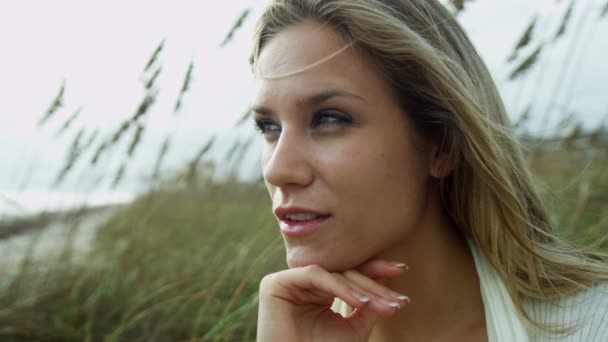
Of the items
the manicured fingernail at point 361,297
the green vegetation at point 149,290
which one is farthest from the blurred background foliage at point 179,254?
the manicured fingernail at point 361,297

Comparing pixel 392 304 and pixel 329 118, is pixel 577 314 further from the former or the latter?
pixel 329 118

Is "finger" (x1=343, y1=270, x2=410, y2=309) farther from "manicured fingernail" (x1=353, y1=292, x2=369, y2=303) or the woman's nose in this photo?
the woman's nose

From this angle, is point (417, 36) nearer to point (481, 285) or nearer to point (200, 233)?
point (481, 285)

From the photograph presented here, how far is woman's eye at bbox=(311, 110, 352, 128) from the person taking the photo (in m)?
1.90

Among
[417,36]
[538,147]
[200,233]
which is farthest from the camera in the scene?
[200,233]

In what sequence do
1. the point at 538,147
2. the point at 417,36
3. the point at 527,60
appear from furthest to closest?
the point at 538,147 → the point at 527,60 → the point at 417,36

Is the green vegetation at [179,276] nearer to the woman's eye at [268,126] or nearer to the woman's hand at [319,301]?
the woman's hand at [319,301]

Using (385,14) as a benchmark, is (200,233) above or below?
below

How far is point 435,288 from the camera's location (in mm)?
2141

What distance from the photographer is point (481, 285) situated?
2.08 m

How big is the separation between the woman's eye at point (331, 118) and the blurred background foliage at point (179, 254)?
76cm

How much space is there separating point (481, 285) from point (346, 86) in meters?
0.78

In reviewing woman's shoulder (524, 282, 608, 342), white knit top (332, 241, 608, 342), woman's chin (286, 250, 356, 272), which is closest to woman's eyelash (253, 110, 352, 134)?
woman's chin (286, 250, 356, 272)

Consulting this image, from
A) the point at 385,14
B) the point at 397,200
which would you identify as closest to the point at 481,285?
the point at 397,200
